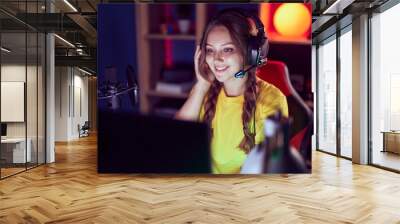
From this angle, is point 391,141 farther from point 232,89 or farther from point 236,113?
point 232,89

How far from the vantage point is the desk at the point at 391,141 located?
8203 mm

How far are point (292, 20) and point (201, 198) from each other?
11.5ft

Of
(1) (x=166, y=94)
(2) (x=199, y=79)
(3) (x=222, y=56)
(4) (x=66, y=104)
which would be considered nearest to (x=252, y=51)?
(3) (x=222, y=56)

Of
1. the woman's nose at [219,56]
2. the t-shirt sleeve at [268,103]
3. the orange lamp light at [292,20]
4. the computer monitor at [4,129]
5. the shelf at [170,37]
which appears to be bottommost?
the computer monitor at [4,129]

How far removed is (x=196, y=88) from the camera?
6.66 m

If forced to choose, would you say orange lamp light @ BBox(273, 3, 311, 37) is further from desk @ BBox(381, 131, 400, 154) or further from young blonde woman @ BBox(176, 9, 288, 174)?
desk @ BBox(381, 131, 400, 154)

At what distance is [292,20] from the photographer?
21.7ft

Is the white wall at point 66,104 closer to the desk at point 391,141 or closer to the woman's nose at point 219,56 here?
the woman's nose at point 219,56

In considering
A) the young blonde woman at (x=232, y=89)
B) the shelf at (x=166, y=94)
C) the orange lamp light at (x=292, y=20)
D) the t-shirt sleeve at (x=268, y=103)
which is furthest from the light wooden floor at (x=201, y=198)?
the orange lamp light at (x=292, y=20)

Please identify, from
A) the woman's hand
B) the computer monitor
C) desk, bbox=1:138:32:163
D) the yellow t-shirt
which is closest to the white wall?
desk, bbox=1:138:32:163

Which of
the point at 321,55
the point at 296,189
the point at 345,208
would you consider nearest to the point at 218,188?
the point at 296,189

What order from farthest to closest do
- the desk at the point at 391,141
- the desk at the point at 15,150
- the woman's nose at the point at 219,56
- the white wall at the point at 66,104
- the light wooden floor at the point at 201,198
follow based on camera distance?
the white wall at the point at 66,104 → the desk at the point at 391,141 → the desk at the point at 15,150 → the woman's nose at the point at 219,56 → the light wooden floor at the point at 201,198

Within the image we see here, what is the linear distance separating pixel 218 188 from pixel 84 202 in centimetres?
196

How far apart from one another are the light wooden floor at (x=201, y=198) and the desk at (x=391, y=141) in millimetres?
1184
